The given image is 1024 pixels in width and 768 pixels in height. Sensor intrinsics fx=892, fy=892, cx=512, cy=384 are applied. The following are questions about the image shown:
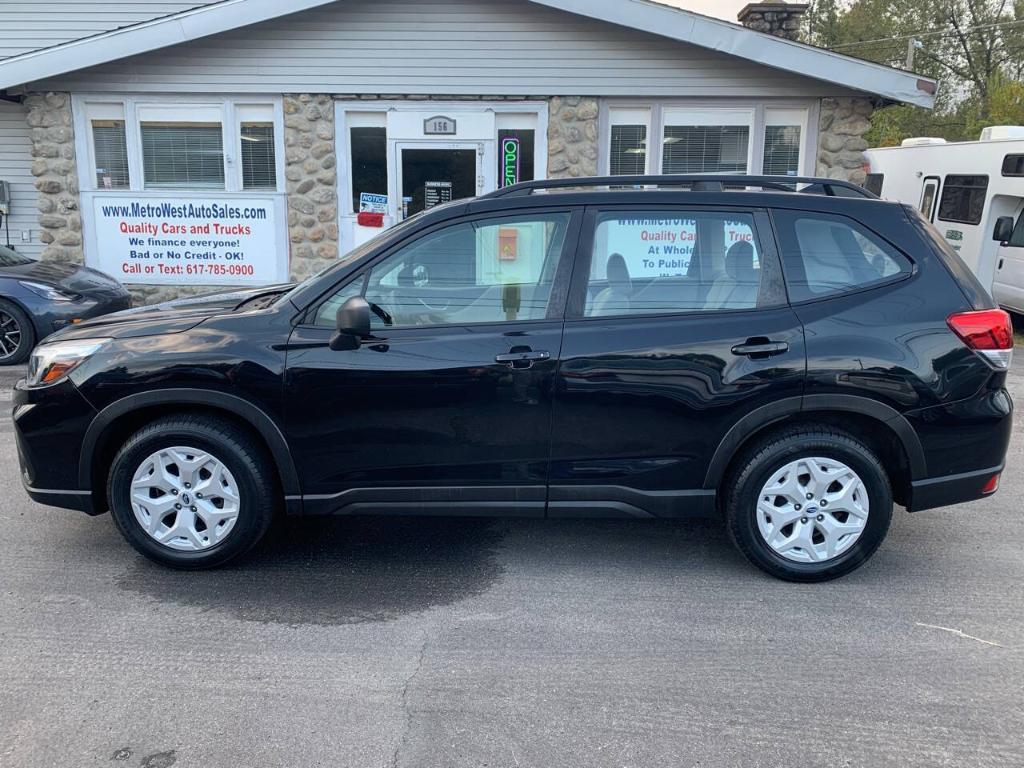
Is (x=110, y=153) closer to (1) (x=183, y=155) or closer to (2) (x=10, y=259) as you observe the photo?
(1) (x=183, y=155)

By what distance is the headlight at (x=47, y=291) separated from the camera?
9.21 m

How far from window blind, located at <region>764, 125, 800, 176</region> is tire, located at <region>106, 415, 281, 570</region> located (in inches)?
370

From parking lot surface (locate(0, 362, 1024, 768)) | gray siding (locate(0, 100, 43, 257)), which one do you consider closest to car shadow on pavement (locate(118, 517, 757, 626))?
parking lot surface (locate(0, 362, 1024, 768))

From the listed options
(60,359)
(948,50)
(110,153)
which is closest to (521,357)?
(60,359)

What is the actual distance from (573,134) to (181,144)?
5201 millimetres

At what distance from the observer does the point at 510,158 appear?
11.8 m

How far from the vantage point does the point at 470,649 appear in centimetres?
363

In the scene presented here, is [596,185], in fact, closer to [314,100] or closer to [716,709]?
[716,709]

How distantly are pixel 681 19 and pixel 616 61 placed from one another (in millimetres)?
1030

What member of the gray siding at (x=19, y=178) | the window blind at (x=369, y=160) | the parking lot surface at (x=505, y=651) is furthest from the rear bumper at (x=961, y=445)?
the gray siding at (x=19, y=178)

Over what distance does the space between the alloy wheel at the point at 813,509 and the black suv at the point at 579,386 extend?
1 centimetres

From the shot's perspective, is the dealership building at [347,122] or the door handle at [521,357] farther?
the dealership building at [347,122]

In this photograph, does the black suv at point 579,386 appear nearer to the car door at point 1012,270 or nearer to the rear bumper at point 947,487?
the rear bumper at point 947,487

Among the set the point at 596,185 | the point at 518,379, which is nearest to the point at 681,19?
the point at 596,185
